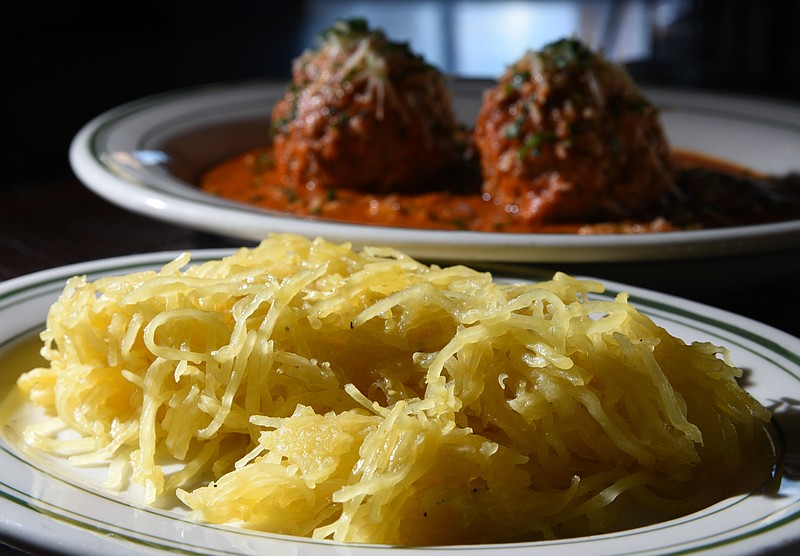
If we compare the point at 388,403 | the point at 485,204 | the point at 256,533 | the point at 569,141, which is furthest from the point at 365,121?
the point at 256,533

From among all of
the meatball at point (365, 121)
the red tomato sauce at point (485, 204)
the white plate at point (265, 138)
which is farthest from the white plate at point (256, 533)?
the meatball at point (365, 121)

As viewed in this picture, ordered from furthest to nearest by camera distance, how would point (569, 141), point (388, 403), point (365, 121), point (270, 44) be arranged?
point (270, 44), point (365, 121), point (569, 141), point (388, 403)

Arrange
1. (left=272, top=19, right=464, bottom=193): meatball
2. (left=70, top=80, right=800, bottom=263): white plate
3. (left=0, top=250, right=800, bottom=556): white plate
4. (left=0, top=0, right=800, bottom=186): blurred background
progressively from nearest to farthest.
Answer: (left=0, top=250, right=800, bottom=556): white plate < (left=70, top=80, right=800, bottom=263): white plate < (left=272, top=19, right=464, bottom=193): meatball < (left=0, top=0, right=800, bottom=186): blurred background

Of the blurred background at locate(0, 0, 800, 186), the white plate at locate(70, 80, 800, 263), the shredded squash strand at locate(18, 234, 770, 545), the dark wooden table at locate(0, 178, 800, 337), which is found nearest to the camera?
the shredded squash strand at locate(18, 234, 770, 545)

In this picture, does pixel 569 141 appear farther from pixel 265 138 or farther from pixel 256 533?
pixel 256 533

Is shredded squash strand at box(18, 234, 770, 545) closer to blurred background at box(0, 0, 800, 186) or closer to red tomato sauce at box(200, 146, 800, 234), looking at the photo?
red tomato sauce at box(200, 146, 800, 234)

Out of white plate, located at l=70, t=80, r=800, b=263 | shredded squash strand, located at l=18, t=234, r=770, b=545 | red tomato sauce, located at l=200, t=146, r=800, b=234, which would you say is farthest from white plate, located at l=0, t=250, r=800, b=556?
red tomato sauce, located at l=200, t=146, r=800, b=234
